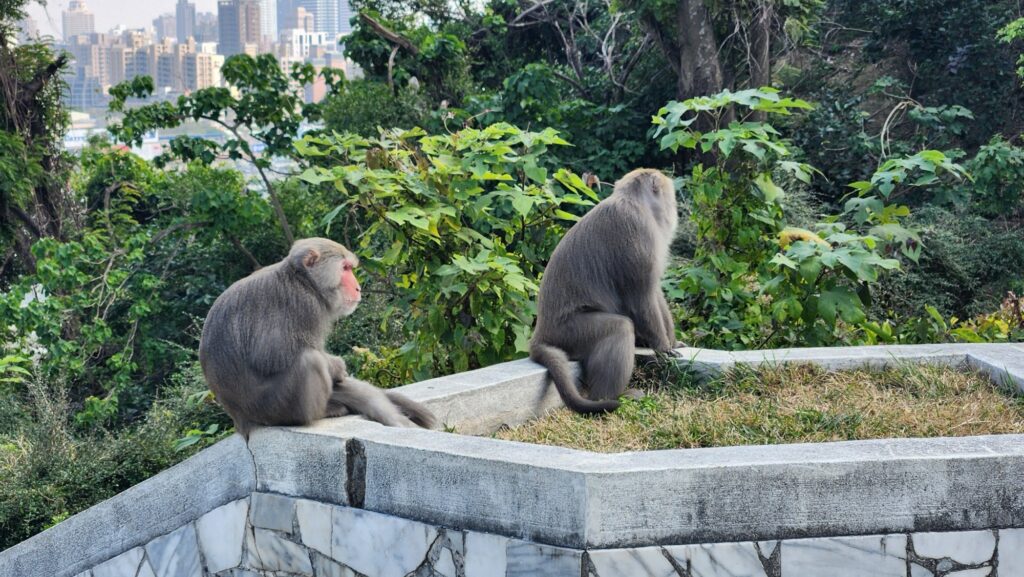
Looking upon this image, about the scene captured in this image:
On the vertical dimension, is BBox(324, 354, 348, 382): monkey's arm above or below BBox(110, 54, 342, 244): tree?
below

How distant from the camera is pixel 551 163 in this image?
14.9m

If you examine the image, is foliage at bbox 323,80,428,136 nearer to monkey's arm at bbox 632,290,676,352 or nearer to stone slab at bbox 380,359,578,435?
monkey's arm at bbox 632,290,676,352

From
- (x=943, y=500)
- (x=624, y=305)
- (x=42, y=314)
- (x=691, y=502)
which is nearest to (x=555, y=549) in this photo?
(x=691, y=502)

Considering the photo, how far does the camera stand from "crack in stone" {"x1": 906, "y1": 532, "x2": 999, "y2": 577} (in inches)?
160

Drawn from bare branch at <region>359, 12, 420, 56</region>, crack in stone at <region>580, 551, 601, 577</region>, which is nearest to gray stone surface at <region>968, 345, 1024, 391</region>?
crack in stone at <region>580, 551, 601, 577</region>

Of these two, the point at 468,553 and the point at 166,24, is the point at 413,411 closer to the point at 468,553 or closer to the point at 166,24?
the point at 468,553

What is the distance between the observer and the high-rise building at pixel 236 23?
2327 inches

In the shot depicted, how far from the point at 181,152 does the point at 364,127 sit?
2.57 meters

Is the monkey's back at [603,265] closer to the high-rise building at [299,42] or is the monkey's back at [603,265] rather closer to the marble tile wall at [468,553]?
the marble tile wall at [468,553]

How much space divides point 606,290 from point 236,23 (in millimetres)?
59227

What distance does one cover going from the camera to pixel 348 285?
5.11m

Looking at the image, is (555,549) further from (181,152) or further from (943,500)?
(181,152)

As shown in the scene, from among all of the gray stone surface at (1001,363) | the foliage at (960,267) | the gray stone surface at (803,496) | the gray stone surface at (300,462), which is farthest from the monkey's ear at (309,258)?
the foliage at (960,267)

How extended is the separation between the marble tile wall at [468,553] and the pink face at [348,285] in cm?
97
